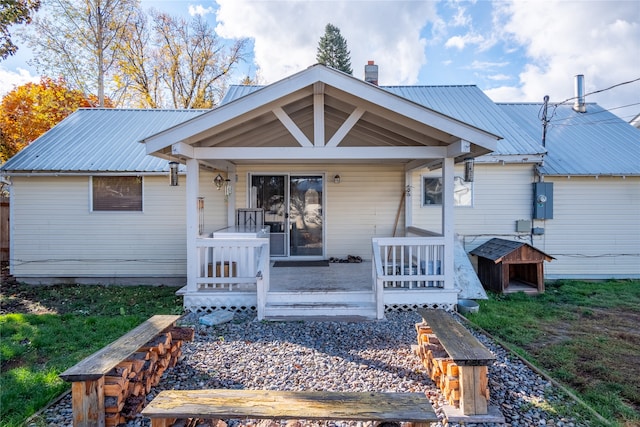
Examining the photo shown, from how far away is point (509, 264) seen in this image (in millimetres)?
7023

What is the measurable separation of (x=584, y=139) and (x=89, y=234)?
1233 centimetres

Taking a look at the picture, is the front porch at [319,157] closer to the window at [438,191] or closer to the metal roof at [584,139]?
the window at [438,191]

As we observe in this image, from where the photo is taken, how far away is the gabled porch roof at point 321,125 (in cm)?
474

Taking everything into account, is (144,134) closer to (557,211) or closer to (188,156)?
(188,156)

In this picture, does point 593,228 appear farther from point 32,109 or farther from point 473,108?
point 32,109

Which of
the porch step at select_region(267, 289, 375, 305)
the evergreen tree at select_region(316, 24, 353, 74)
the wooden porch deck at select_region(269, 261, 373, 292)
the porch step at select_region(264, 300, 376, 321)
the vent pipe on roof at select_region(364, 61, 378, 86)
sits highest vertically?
the evergreen tree at select_region(316, 24, 353, 74)

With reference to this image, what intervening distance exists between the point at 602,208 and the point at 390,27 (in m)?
8.86

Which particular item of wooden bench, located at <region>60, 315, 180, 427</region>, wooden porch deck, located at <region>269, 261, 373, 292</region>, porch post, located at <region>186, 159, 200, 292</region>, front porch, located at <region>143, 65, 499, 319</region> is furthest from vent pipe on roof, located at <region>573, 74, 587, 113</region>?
wooden bench, located at <region>60, 315, 180, 427</region>

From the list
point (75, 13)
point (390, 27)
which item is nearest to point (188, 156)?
point (390, 27)

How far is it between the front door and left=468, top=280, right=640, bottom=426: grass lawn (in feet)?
12.8

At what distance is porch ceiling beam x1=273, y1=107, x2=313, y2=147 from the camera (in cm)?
496

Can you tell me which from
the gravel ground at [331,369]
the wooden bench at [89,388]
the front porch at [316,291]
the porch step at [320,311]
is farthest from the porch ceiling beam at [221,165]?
the wooden bench at [89,388]

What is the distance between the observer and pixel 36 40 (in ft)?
50.4

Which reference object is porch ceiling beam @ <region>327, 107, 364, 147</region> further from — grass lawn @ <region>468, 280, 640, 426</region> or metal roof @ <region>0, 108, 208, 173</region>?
metal roof @ <region>0, 108, 208, 173</region>
